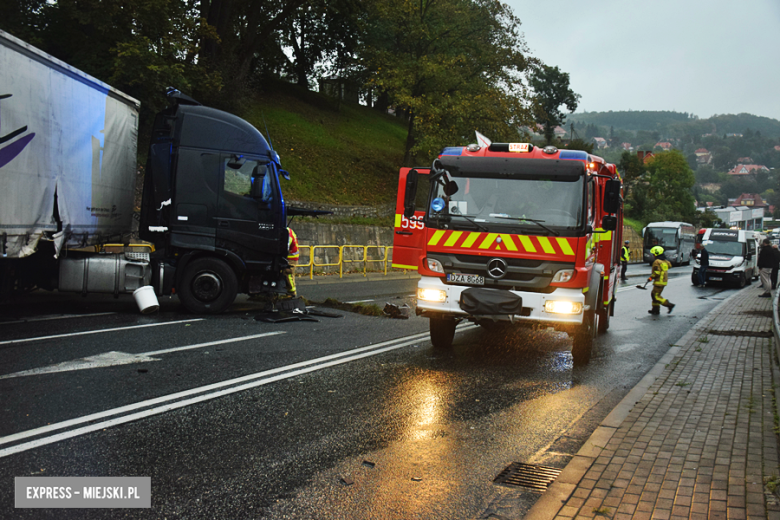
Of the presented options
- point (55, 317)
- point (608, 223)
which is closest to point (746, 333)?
point (608, 223)

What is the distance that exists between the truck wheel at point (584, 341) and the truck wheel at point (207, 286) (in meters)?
5.81

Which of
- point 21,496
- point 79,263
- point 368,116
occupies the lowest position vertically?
point 21,496

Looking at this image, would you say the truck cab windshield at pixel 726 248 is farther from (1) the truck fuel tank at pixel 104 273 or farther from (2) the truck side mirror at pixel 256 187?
(1) the truck fuel tank at pixel 104 273

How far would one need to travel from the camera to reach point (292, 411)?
5.39 m

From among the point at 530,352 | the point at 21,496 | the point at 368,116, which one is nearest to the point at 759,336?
the point at 530,352

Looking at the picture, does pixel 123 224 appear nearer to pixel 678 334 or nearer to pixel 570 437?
pixel 570 437

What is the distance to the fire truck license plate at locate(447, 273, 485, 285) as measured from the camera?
7.43m

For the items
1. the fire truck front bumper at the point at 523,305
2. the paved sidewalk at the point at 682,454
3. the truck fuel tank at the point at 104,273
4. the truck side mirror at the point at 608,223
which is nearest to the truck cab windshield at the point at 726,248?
the paved sidewalk at the point at 682,454

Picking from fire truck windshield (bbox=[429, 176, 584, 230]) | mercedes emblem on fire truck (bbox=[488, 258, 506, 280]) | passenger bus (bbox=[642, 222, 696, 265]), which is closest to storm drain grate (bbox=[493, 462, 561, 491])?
mercedes emblem on fire truck (bbox=[488, 258, 506, 280])

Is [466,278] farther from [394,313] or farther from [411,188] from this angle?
[394,313]

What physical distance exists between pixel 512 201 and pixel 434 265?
1249 millimetres

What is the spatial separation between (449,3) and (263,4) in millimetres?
10060

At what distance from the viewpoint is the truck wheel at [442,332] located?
27.9ft

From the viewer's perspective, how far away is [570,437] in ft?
16.8
